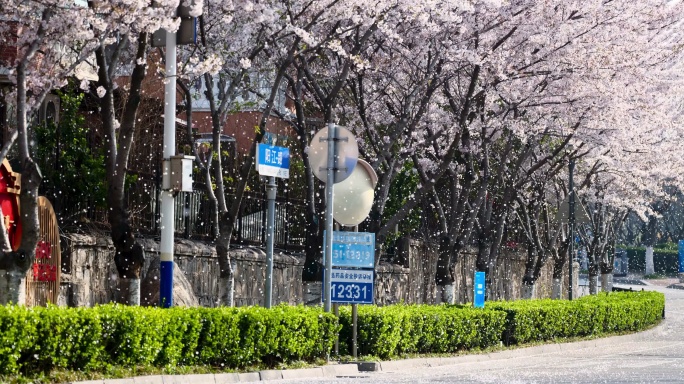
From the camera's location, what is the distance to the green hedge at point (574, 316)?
26297mm

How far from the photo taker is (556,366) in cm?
2072

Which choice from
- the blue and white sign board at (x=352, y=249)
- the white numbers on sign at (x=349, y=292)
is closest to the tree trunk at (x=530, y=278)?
the blue and white sign board at (x=352, y=249)

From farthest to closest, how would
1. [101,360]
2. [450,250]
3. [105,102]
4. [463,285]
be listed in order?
[463,285], [450,250], [105,102], [101,360]

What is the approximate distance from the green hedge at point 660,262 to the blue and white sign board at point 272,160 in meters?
83.9

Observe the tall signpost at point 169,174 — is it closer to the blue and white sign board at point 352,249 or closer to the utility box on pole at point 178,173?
the utility box on pole at point 178,173

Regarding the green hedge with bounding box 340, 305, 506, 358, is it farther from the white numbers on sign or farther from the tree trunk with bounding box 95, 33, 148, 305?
the tree trunk with bounding box 95, 33, 148, 305

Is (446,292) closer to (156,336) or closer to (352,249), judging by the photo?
(352,249)

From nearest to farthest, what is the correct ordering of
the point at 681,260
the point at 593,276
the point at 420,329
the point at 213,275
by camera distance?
the point at 420,329 → the point at 213,275 → the point at 593,276 → the point at 681,260

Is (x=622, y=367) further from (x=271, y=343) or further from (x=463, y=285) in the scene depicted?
(x=463, y=285)

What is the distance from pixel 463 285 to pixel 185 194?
16644 millimetres

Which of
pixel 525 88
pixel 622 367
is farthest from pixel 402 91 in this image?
pixel 622 367

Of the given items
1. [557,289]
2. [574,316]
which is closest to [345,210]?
[574,316]

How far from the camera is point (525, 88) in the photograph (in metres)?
27.8

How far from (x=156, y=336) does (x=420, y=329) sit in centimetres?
757
